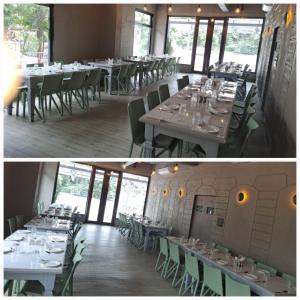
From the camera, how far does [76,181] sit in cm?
1077

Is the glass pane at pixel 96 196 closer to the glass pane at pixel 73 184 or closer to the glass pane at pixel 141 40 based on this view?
the glass pane at pixel 73 184

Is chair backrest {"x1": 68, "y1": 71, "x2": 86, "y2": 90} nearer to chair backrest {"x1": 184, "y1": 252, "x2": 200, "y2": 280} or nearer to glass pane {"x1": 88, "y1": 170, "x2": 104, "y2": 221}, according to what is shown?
chair backrest {"x1": 184, "y1": 252, "x2": 200, "y2": 280}

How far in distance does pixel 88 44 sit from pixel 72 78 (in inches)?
201

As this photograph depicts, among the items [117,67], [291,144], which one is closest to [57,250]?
[291,144]

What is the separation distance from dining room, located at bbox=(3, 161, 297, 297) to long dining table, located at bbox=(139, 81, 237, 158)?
1242 mm

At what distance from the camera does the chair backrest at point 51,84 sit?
538 cm

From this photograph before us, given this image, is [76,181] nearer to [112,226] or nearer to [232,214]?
[112,226]

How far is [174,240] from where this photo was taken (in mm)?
5852

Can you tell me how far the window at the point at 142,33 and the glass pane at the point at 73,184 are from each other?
542 centimetres

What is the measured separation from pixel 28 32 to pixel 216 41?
9516mm

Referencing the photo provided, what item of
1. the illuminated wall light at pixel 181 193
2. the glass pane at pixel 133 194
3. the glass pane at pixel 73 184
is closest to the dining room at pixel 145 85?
the illuminated wall light at pixel 181 193

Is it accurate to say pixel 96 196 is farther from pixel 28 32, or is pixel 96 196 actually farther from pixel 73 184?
pixel 28 32

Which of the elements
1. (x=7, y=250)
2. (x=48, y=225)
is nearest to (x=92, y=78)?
(x=48, y=225)

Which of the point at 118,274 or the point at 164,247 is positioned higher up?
the point at 164,247
